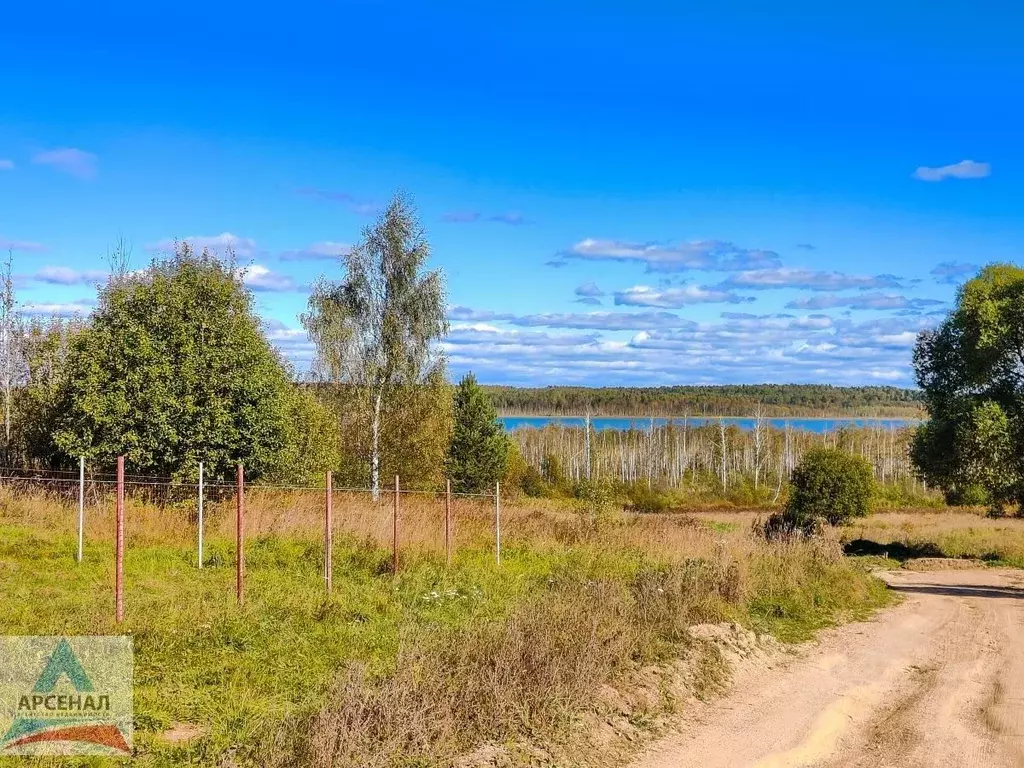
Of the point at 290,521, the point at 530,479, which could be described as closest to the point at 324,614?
the point at 290,521

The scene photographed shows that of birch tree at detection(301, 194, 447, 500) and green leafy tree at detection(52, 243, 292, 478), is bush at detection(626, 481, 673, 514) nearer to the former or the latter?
birch tree at detection(301, 194, 447, 500)

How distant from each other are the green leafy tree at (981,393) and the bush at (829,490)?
9.21 metres

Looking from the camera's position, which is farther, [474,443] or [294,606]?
[474,443]

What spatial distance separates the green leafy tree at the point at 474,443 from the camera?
50.0 metres

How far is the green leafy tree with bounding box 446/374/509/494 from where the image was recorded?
5000 centimetres

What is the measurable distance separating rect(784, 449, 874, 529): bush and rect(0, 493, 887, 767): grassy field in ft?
62.6

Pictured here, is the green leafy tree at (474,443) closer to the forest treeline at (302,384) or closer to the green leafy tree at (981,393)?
the forest treeline at (302,384)

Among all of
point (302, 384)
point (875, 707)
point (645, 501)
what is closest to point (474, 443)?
point (302, 384)

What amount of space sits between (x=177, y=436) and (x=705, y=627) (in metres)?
14.9

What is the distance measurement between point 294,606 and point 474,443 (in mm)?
39370

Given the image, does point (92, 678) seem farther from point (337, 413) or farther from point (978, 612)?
point (337, 413)

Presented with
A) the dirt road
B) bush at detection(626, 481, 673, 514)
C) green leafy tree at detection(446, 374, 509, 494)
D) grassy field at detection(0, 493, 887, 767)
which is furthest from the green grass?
bush at detection(626, 481, 673, 514)

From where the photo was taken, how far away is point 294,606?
1120cm

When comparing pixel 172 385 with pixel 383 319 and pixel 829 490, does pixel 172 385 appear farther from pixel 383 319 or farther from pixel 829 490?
pixel 829 490
